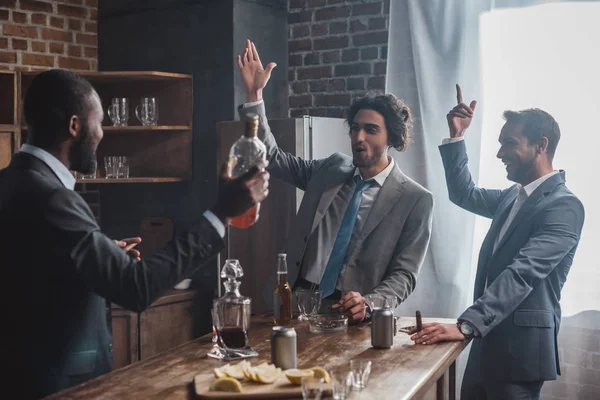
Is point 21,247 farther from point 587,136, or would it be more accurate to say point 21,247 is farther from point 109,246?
point 587,136

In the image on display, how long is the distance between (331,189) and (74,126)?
145 cm

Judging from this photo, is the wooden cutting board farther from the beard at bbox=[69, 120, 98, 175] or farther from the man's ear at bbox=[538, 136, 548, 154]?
the man's ear at bbox=[538, 136, 548, 154]

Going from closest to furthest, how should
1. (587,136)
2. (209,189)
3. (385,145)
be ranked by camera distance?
(385,145), (587,136), (209,189)

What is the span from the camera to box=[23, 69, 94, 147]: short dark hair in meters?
2.01

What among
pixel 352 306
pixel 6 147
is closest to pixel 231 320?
pixel 352 306

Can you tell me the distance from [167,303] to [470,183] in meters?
1.96

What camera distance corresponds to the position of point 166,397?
6.17 feet

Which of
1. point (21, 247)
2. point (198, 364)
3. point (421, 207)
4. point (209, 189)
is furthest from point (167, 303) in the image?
point (21, 247)

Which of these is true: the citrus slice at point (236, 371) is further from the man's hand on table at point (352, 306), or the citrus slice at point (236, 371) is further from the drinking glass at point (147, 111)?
the drinking glass at point (147, 111)

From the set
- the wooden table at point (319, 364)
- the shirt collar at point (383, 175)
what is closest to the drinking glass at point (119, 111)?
the shirt collar at point (383, 175)

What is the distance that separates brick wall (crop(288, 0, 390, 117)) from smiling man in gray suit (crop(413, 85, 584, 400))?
154 centimetres

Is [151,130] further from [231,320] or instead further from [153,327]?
[231,320]

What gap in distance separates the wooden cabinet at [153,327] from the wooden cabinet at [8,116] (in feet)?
3.65

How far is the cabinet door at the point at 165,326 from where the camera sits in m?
4.19
